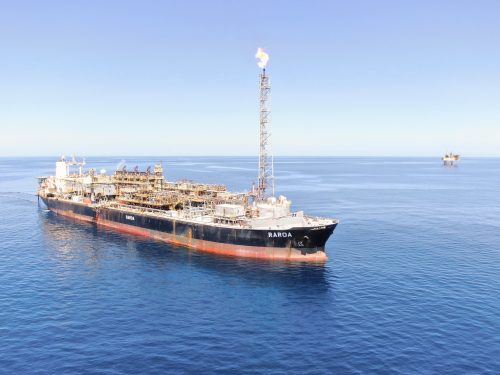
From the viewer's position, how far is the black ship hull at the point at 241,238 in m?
68.1

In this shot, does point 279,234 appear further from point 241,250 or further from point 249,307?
point 249,307

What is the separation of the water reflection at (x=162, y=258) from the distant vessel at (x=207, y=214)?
2.78 metres

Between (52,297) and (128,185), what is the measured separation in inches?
2543

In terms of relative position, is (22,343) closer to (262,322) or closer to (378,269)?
(262,322)

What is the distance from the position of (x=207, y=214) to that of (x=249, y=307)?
3912 cm

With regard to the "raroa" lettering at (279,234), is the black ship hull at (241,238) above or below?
below

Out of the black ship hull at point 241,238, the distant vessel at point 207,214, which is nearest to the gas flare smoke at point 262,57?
the distant vessel at point 207,214

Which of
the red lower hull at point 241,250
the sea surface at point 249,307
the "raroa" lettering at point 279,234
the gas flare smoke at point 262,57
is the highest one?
the gas flare smoke at point 262,57

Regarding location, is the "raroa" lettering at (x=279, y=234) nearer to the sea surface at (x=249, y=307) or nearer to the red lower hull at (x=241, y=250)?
the red lower hull at (x=241, y=250)

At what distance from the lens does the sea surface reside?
120ft

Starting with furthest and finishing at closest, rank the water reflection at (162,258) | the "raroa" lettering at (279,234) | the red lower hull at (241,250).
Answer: the red lower hull at (241,250) < the "raroa" lettering at (279,234) < the water reflection at (162,258)

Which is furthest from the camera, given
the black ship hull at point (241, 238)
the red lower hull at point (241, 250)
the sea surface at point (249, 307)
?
the red lower hull at point (241, 250)

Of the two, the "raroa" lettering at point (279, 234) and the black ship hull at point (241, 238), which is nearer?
the "raroa" lettering at point (279, 234)

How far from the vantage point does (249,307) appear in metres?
49.2
